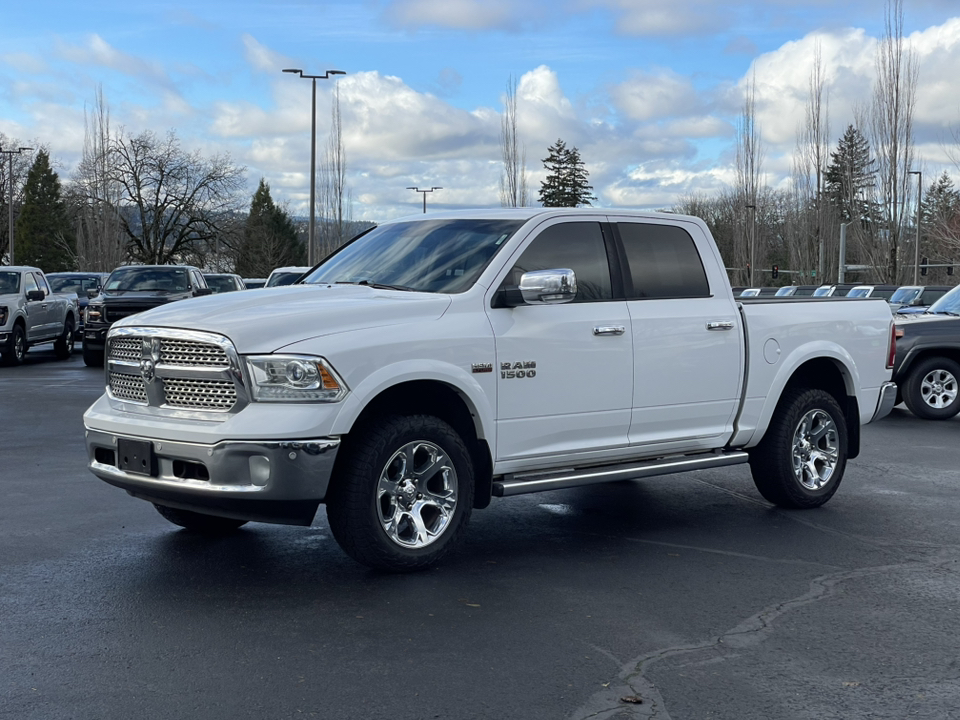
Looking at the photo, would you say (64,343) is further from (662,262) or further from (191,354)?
(191,354)

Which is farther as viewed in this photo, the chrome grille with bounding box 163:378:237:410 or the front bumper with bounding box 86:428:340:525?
the chrome grille with bounding box 163:378:237:410

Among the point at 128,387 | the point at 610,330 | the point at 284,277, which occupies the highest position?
the point at 284,277

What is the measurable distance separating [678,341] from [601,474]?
104 centimetres

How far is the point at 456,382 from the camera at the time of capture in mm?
5859

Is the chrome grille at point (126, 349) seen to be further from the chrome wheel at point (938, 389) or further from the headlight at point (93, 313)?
the headlight at point (93, 313)

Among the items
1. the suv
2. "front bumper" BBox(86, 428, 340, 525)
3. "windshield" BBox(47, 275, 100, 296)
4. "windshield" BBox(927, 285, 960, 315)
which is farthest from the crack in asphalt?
"windshield" BBox(47, 275, 100, 296)

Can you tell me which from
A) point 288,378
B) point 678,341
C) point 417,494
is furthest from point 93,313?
point 288,378

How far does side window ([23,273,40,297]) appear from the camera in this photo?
70.4 ft

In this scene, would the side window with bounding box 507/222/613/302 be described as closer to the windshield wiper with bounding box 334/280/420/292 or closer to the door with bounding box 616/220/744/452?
the door with bounding box 616/220/744/452

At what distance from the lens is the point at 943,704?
412 centimetres

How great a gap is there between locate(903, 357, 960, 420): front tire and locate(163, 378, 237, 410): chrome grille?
10.6 metres

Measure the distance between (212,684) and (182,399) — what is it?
182 centimetres

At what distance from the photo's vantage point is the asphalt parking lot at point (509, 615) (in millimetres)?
4125

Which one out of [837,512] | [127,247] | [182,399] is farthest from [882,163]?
[182,399]
